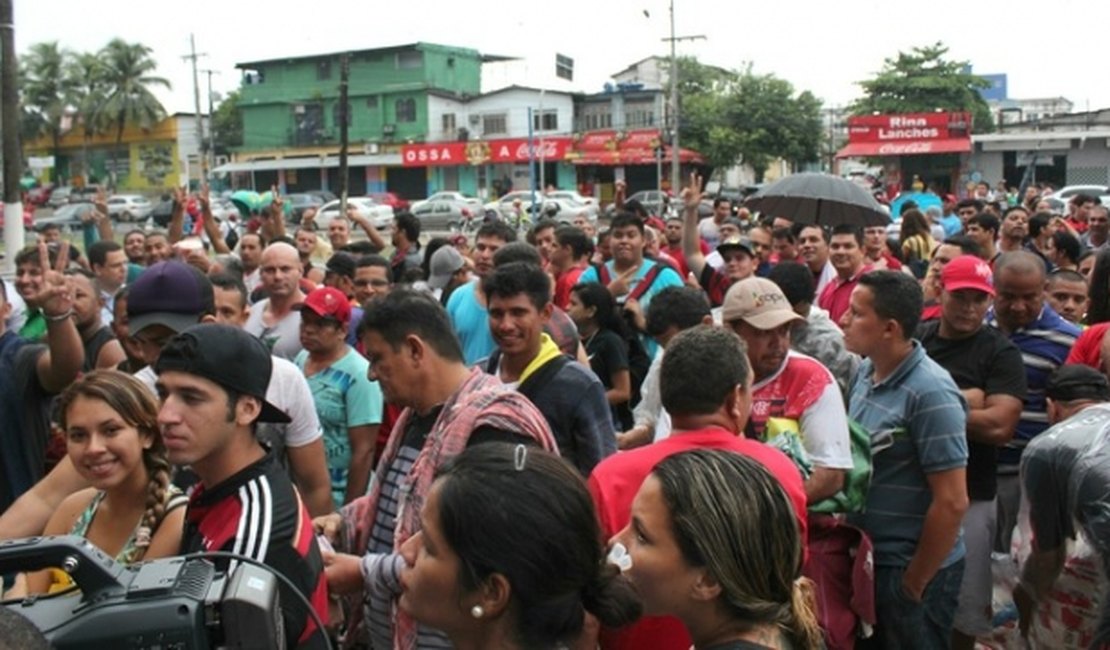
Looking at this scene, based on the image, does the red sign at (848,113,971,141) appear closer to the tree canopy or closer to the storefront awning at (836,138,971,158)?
the storefront awning at (836,138,971,158)

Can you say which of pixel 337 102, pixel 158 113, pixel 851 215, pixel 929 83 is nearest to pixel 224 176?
pixel 158 113

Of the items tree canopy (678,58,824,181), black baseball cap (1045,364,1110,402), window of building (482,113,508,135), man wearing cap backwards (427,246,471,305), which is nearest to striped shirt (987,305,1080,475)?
black baseball cap (1045,364,1110,402)

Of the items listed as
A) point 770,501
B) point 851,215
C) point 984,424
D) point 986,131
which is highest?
point 986,131

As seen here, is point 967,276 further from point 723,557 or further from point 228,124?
point 228,124

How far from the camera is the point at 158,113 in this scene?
70.2m

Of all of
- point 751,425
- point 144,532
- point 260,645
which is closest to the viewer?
point 260,645

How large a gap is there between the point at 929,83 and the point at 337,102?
33.1 metres

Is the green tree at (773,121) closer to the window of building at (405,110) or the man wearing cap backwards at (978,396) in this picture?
the window of building at (405,110)

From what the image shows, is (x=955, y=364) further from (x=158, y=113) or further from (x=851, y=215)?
(x=158, y=113)

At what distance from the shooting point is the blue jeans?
3.76 m

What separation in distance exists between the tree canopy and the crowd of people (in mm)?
49529

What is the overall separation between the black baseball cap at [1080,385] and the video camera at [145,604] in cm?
316

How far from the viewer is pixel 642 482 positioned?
8.82 feet

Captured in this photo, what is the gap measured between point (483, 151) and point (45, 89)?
34.3 meters
